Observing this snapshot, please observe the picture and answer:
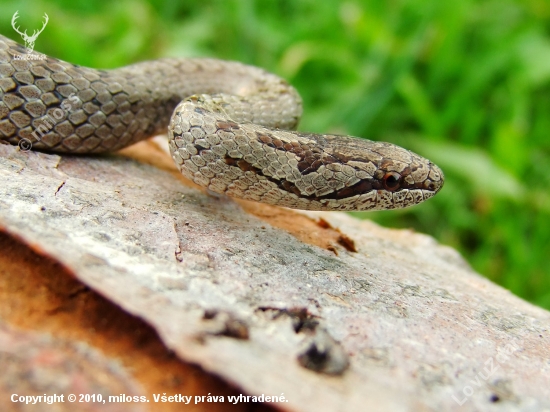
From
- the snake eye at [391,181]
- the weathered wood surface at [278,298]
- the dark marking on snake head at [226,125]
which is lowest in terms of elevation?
the weathered wood surface at [278,298]

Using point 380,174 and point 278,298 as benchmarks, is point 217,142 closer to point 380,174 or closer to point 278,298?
point 380,174

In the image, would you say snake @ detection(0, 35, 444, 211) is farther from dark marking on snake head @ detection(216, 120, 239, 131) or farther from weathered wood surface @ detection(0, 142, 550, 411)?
weathered wood surface @ detection(0, 142, 550, 411)

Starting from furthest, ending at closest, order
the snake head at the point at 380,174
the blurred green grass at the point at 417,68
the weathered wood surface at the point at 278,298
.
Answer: the blurred green grass at the point at 417,68, the snake head at the point at 380,174, the weathered wood surface at the point at 278,298

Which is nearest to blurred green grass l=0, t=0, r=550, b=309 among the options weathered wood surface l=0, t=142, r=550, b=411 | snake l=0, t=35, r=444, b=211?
weathered wood surface l=0, t=142, r=550, b=411

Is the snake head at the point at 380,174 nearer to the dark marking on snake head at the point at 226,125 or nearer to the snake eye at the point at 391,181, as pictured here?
the snake eye at the point at 391,181

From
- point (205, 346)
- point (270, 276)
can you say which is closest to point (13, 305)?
point (205, 346)

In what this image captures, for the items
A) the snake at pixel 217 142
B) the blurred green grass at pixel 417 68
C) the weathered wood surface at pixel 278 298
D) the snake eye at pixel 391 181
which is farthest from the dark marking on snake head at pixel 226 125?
the blurred green grass at pixel 417 68

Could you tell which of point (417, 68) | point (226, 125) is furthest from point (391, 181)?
point (417, 68)
